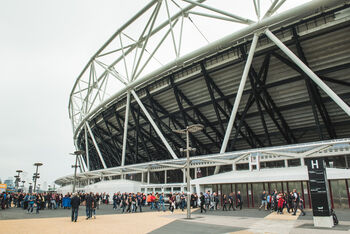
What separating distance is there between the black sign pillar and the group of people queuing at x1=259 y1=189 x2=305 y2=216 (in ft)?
13.1

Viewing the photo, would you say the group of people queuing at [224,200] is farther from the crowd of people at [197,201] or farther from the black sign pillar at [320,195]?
the black sign pillar at [320,195]

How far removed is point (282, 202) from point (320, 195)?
555cm

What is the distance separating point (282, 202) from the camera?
16156 mm

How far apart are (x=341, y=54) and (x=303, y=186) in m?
10.3

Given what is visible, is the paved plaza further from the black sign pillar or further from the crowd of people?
the crowd of people

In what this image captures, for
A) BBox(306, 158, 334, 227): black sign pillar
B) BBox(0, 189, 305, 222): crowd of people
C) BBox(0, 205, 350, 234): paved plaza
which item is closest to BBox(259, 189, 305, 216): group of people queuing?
BBox(0, 189, 305, 222): crowd of people

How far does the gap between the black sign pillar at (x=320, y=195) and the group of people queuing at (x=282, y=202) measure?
13.1 feet

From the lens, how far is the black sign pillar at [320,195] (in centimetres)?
1059

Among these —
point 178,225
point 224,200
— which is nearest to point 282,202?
point 224,200

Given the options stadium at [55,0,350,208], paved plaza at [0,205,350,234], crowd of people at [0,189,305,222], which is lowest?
paved plaza at [0,205,350,234]

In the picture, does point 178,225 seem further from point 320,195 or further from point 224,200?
point 224,200

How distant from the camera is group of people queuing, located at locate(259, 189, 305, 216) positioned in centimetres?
1519

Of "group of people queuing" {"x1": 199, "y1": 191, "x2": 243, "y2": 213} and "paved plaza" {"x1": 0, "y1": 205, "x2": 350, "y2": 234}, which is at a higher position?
"group of people queuing" {"x1": 199, "y1": 191, "x2": 243, "y2": 213}

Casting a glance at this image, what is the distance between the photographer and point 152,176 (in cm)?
3350
